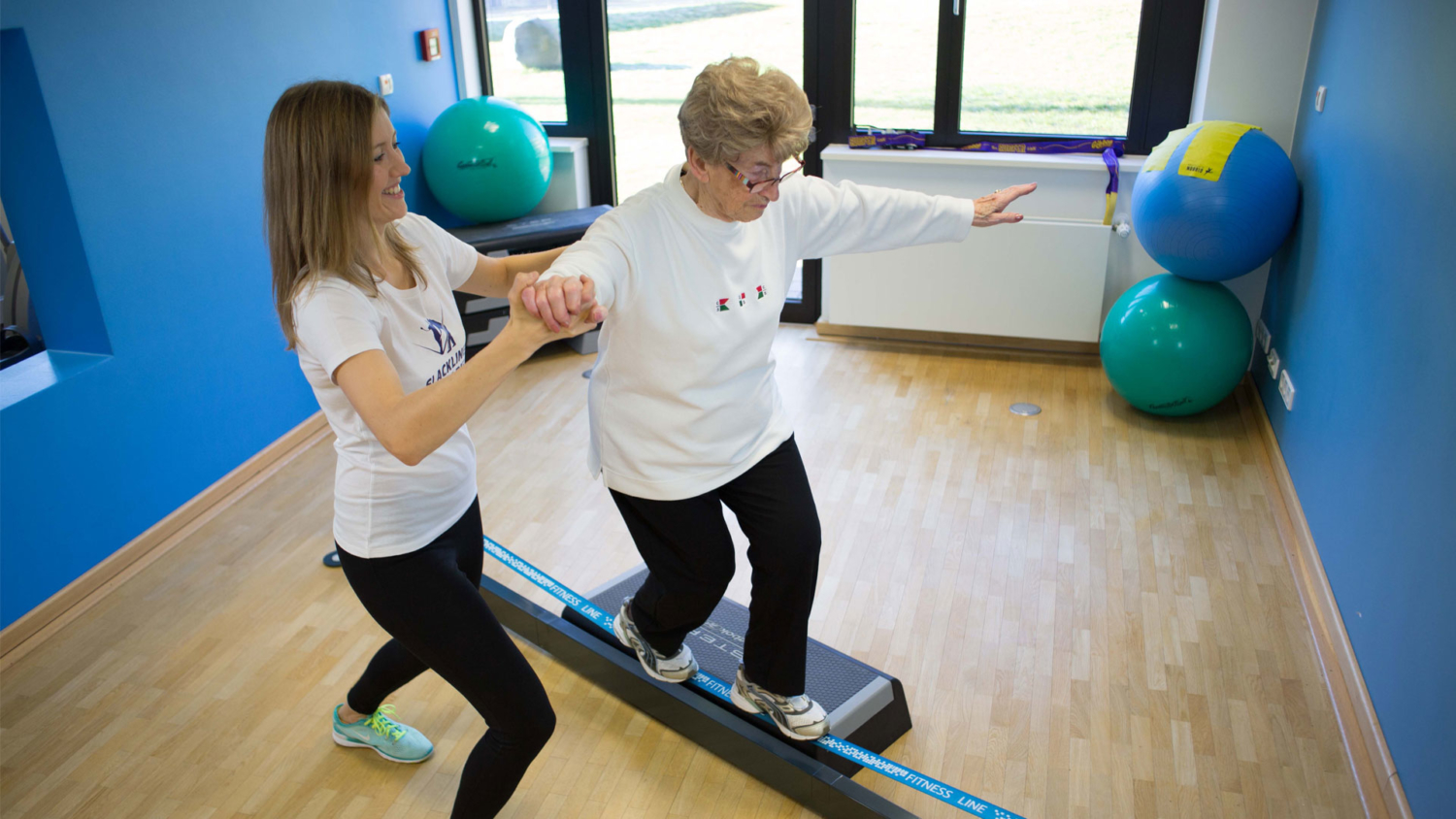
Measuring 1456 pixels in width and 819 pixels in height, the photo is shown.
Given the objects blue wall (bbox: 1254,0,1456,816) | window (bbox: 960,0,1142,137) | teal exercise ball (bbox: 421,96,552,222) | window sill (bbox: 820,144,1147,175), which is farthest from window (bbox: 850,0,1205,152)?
teal exercise ball (bbox: 421,96,552,222)

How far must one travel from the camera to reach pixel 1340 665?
253cm

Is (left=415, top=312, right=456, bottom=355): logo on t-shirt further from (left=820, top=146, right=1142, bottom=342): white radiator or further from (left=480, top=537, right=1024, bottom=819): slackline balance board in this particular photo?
(left=820, top=146, right=1142, bottom=342): white radiator

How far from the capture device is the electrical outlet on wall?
3523 millimetres

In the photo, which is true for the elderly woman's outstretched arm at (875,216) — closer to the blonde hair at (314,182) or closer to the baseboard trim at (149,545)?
the blonde hair at (314,182)

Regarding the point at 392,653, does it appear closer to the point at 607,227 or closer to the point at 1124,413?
the point at 607,227

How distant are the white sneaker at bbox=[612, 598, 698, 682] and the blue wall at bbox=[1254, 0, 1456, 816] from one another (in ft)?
4.76

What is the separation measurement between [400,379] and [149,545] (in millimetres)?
2096

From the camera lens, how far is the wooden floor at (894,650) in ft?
7.42

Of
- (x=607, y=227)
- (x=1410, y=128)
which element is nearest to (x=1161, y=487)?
(x=1410, y=128)

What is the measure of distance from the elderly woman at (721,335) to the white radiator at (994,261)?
256 cm

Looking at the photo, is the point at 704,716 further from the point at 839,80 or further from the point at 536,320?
the point at 839,80

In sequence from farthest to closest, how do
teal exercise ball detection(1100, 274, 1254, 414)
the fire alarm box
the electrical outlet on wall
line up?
the fire alarm box → teal exercise ball detection(1100, 274, 1254, 414) → the electrical outlet on wall

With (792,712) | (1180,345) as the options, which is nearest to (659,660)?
(792,712)

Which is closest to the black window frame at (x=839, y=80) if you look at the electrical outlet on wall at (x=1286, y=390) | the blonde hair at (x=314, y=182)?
the electrical outlet on wall at (x=1286, y=390)
